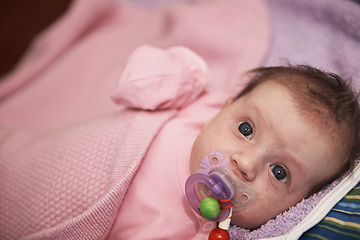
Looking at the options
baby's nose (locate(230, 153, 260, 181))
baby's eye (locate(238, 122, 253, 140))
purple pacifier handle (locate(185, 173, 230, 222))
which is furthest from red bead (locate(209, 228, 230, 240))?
baby's eye (locate(238, 122, 253, 140))

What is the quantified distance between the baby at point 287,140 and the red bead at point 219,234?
6 centimetres

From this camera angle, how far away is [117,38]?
156 centimetres

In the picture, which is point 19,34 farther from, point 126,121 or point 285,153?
point 285,153

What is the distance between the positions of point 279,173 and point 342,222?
226 millimetres

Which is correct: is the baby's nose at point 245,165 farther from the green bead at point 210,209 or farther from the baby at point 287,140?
the green bead at point 210,209

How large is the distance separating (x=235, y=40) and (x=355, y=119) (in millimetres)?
745

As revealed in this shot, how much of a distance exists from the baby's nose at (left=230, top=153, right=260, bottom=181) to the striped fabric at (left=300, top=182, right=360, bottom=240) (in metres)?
0.26

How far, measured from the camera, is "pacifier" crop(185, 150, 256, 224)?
77cm

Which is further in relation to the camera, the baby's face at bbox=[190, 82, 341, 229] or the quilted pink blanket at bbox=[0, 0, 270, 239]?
the quilted pink blanket at bbox=[0, 0, 270, 239]

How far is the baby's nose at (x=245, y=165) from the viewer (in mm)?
755

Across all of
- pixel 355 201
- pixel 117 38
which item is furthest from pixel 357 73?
pixel 117 38

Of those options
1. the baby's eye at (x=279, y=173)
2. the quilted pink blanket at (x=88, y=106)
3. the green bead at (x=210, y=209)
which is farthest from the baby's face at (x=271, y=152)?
the quilted pink blanket at (x=88, y=106)

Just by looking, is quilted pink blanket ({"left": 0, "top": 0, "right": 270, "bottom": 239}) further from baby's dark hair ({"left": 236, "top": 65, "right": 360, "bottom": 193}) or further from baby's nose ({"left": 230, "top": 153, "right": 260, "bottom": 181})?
baby's dark hair ({"left": 236, "top": 65, "right": 360, "bottom": 193})

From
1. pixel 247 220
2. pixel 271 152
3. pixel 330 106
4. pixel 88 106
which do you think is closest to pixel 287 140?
pixel 271 152
